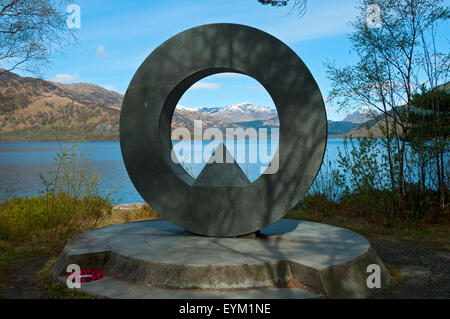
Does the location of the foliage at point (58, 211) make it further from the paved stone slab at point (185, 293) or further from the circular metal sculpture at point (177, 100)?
the paved stone slab at point (185, 293)

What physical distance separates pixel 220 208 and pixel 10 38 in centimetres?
585

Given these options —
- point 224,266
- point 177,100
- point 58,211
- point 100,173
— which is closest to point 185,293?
point 224,266

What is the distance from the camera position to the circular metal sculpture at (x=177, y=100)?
520 cm

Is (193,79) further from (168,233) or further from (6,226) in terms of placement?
(6,226)

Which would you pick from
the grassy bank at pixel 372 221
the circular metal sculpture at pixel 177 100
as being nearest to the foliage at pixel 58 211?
the circular metal sculpture at pixel 177 100

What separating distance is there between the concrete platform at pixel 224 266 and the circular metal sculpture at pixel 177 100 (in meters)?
0.47

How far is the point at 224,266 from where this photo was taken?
4102mm

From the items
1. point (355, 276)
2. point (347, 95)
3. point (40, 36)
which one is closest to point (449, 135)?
point (347, 95)

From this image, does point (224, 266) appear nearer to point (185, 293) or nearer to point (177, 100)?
point (185, 293)

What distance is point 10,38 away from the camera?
7402 mm

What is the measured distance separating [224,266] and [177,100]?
10.2 feet

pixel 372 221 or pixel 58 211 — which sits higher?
pixel 58 211

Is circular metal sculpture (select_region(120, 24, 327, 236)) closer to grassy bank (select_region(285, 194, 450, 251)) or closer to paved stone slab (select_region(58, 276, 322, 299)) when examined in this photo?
paved stone slab (select_region(58, 276, 322, 299))

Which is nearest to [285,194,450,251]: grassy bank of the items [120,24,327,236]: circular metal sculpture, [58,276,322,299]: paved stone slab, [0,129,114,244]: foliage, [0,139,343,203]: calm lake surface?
[0,139,343,203]: calm lake surface
